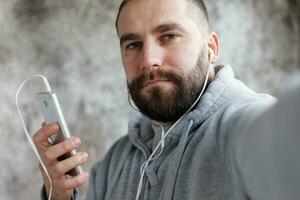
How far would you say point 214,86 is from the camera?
78 centimetres

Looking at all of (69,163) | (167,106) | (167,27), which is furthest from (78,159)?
(167,27)

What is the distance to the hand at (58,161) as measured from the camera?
0.87 metres

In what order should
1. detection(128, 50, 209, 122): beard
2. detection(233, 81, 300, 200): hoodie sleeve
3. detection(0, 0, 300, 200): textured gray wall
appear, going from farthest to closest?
detection(0, 0, 300, 200): textured gray wall, detection(128, 50, 209, 122): beard, detection(233, 81, 300, 200): hoodie sleeve

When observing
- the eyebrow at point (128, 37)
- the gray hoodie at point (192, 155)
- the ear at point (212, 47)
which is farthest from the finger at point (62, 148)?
the ear at point (212, 47)

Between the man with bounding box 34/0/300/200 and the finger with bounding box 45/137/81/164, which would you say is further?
the finger with bounding box 45/137/81/164

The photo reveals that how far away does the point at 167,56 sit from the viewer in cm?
84

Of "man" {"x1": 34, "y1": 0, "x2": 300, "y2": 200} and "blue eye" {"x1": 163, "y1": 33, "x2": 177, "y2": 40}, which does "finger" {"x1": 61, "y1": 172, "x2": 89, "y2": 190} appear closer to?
"man" {"x1": 34, "y1": 0, "x2": 300, "y2": 200}

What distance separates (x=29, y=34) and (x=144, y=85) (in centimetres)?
37

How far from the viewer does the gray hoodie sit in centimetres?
62

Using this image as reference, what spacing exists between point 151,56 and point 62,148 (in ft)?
0.87

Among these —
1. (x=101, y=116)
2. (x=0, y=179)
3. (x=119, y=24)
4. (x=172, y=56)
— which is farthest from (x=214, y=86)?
(x=0, y=179)

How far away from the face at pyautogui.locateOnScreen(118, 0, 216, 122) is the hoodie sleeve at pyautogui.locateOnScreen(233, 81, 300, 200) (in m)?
0.45

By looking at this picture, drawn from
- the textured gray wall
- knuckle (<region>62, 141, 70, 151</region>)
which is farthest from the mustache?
the textured gray wall

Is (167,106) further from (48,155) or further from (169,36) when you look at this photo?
(48,155)
